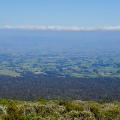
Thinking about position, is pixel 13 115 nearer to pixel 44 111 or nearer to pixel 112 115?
pixel 44 111

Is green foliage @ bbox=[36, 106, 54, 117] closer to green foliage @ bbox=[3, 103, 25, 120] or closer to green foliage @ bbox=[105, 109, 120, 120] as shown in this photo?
green foliage @ bbox=[3, 103, 25, 120]

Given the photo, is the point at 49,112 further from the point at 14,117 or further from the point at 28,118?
the point at 14,117

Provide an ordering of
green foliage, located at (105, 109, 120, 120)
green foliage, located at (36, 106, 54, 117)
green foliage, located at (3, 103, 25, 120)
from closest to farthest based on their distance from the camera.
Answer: green foliage, located at (3, 103, 25, 120) < green foliage, located at (105, 109, 120, 120) < green foliage, located at (36, 106, 54, 117)

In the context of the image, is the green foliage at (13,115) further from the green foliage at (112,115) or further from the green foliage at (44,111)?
the green foliage at (112,115)

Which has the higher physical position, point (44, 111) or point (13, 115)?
point (13, 115)

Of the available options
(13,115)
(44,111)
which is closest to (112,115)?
(44,111)

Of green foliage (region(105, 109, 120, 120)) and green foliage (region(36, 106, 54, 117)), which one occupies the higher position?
green foliage (region(105, 109, 120, 120))

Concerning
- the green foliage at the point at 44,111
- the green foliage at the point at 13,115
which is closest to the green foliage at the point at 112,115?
the green foliage at the point at 44,111

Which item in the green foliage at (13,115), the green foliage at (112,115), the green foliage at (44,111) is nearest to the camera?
the green foliage at (13,115)

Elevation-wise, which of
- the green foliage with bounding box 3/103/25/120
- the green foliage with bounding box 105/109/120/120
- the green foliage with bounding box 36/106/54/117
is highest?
the green foliage with bounding box 3/103/25/120

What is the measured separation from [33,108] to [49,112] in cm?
220

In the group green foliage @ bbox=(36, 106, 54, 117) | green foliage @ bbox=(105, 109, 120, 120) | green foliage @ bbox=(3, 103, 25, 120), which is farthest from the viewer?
green foliage @ bbox=(36, 106, 54, 117)

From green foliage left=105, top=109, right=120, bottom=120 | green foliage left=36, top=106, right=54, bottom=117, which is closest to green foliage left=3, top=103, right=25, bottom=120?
green foliage left=36, top=106, right=54, bottom=117

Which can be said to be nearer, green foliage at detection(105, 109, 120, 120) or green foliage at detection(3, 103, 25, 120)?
green foliage at detection(3, 103, 25, 120)
